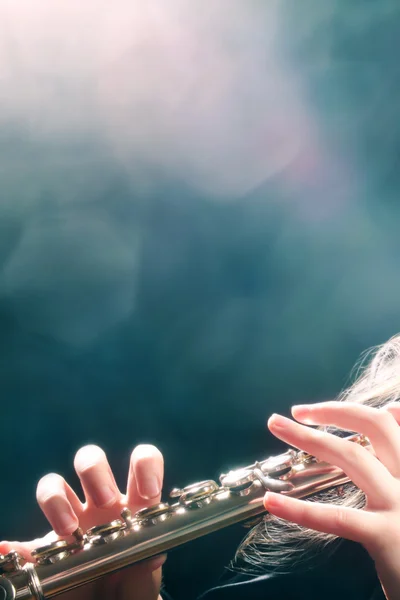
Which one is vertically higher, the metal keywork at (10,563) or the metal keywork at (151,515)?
the metal keywork at (10,563)

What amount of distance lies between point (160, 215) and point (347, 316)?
2.08 ft

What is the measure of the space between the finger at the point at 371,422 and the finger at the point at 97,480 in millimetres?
286

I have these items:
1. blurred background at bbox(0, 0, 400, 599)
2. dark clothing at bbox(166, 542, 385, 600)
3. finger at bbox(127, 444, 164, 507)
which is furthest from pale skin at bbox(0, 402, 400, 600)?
blurred background at bbox(0, 0, 400, 599)

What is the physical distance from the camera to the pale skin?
0.42m

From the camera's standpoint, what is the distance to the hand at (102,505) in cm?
54

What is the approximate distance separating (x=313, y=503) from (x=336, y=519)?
1.0 inches

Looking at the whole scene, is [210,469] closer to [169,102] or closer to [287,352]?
[287,352]

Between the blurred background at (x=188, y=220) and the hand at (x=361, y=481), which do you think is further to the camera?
the blurred background at (x=188, y=220)

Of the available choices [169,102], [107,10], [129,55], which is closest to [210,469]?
[169,102]

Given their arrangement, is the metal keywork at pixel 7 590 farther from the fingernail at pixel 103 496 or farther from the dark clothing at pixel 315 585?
the dark clothing at pixel 315 585

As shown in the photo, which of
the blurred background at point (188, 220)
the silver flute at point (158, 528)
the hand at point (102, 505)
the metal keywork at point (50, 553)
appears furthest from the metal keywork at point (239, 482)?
the blurred background at point (188, 220)

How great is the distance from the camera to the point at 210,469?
43.9 inches

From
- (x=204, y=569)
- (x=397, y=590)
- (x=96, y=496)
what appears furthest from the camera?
(x=204, y=569)

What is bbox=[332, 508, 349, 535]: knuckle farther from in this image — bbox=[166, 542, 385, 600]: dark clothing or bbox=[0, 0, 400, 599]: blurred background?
bbox=[0, 0, 400, 599]: blurred background
